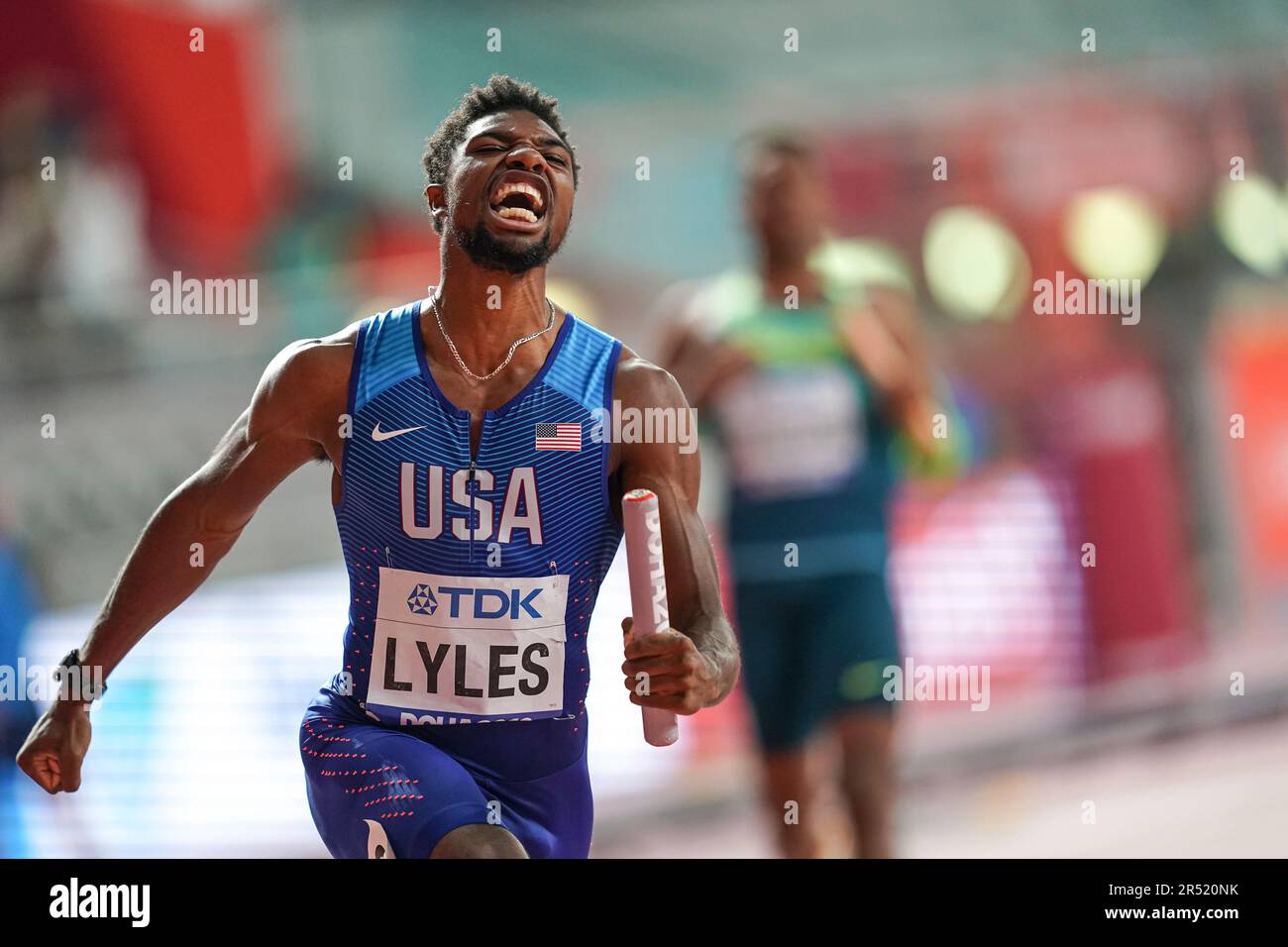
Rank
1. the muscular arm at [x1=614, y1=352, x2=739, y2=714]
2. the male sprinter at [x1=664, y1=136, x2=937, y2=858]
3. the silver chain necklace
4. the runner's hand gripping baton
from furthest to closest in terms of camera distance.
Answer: the male sprinter at [x1=664, y1=136, x2=937, y2=858] → the silver chain necklace → the muscular arm at [x1=614, y1=352, x2=739, y2=714] → the runner's hand gripping baton

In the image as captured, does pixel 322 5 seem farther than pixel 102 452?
Yes

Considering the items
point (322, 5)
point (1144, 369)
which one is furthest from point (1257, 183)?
point (322, 5)

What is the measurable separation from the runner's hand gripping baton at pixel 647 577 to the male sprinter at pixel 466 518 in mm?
181

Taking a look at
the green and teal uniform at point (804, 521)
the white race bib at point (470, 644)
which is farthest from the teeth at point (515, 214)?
the green and teal uniform at point (804, 521)

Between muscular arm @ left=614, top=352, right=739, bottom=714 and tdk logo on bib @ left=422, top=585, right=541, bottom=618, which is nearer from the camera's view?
muscular arm @ left=614, top=352, right=739, bottom=714

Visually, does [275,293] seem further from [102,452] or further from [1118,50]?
[1118,50]

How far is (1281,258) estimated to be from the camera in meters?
10.2

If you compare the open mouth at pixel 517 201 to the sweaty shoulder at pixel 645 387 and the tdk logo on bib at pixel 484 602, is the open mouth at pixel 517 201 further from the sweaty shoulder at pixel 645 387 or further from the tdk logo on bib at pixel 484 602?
the tdk logo on bib at pixel 484 602

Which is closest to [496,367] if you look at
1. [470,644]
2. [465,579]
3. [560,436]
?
[560,436]

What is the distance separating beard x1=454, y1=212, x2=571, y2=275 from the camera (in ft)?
9.83

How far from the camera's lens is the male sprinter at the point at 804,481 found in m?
5.23

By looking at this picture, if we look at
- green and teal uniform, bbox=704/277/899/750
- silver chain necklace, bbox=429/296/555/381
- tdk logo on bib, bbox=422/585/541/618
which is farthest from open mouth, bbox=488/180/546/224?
green and teal uniform, bbox=704/277/899/750

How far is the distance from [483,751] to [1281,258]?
8.53 meters

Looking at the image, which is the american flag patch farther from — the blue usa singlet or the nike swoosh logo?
the nike swoosh logo
